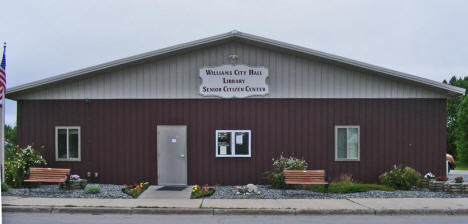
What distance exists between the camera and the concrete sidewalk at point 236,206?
10.5m

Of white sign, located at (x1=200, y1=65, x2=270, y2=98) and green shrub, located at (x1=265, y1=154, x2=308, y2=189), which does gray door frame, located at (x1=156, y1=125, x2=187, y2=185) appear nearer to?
white sign, located at (x1=200, y1=65, x2=270, y2=98)

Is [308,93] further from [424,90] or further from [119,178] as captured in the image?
[119,178]

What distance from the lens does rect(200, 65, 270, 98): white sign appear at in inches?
596

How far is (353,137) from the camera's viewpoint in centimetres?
1547

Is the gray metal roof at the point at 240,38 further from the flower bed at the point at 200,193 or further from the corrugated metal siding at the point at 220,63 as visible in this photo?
the flower bed at the point at 200,193

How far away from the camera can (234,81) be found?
1519 cm

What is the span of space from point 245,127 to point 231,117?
0.61 metres

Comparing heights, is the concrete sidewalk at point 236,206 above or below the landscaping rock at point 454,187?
below

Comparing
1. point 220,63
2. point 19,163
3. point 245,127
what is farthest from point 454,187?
point 19,163

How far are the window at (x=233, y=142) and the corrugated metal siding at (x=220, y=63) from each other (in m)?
1.60

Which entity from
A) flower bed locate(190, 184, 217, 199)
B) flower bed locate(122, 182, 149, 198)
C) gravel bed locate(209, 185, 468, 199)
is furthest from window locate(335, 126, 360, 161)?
flower bed locate(122, 182, 149, 198)

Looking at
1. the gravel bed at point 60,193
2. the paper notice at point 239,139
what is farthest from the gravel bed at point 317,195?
the gravel bed at point 60,193

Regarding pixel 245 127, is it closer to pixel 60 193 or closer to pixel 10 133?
pixel 60 193

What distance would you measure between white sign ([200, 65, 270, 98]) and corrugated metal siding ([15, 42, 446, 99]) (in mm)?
216
